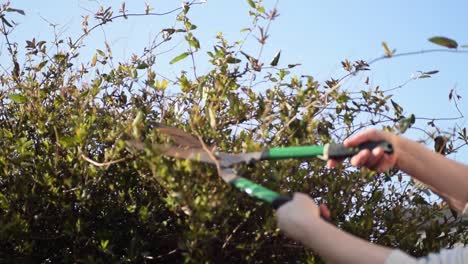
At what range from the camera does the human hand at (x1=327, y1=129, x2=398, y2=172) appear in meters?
2.55

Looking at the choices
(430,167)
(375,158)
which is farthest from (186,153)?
(430,167)

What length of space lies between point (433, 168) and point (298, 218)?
962 millimetres

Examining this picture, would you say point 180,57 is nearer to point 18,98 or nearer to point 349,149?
point 18,98

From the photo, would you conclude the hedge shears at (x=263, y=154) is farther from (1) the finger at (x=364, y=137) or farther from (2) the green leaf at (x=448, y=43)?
(2) the green leaf at (x=448, y=43)

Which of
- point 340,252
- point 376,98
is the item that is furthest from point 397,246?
point 340,252

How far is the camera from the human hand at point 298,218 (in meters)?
2.08

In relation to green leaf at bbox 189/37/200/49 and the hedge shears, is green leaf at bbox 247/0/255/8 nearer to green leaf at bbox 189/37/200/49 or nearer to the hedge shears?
green leaf at bbox 189/37/200/49

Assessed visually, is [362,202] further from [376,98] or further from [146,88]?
[146,88]

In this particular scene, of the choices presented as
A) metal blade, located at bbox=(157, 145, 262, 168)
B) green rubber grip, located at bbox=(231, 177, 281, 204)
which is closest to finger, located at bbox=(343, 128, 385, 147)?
metal blade, located at bbox=(157, 145, 262, 168)

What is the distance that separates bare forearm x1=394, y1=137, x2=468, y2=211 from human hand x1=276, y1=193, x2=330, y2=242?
794mm

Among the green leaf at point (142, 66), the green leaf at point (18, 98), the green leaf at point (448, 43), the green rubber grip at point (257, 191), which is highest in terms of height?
the green leaf at point (142, 66)

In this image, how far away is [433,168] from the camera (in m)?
2.78

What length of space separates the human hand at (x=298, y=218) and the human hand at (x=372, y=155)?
49 centimetres

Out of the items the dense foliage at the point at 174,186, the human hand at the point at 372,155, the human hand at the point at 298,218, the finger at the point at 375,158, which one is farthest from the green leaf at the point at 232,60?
the human hand at the point at 298,218
